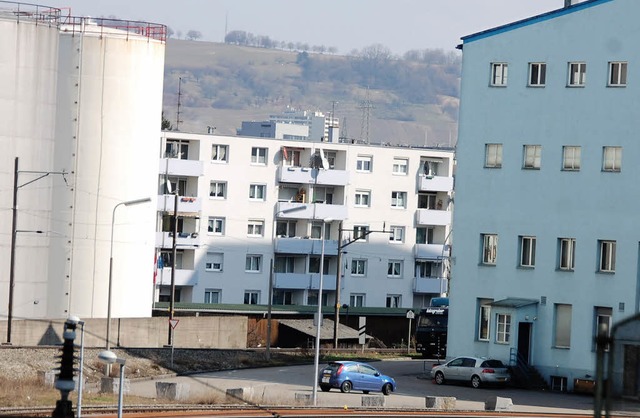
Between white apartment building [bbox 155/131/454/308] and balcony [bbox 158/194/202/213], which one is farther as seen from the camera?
white apartment building [bbox 155/131/454/308]

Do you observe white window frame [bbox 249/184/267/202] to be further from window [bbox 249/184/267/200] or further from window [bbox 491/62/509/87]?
window [bbox 491/62/509/87]

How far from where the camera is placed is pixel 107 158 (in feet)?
232

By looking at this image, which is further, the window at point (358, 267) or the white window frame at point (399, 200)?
the white window frame at point (399, 200)

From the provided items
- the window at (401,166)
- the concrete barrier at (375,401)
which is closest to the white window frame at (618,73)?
the concrete barrier at (375,401)

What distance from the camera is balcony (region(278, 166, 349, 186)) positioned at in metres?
103

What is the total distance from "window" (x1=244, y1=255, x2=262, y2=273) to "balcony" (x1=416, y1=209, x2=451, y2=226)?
563 inches

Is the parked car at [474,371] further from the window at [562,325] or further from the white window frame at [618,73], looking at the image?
the white window frame at [618,73]

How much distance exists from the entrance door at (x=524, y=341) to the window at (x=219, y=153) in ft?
148

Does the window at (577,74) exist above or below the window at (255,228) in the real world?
above

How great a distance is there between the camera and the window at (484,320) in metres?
62.6

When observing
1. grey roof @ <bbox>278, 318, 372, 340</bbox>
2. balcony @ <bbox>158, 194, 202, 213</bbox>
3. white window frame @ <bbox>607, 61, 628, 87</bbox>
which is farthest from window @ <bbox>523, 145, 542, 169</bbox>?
balcony @ <bbox>158, 194, 202, 213</bbox>

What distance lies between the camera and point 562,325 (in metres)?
60.2

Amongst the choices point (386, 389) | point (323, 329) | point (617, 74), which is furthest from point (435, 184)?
point (386, 389)

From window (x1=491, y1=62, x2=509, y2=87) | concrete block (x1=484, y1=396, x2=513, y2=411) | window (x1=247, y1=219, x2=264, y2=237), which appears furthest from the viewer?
window (x1=247, y1=219, x2=264, y2=237)
